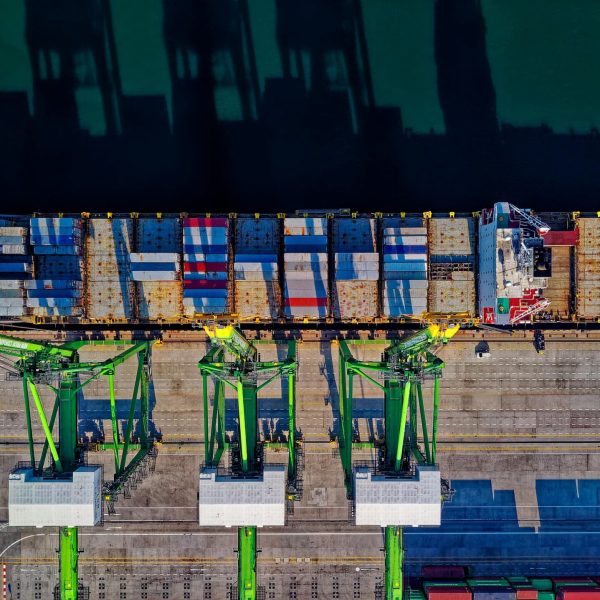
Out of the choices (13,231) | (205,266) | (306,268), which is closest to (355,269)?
(306,268)

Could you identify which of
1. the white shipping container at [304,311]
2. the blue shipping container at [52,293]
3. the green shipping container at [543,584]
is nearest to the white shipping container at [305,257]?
the white shipping container at [304,311]

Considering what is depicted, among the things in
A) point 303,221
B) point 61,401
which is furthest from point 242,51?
point 61,401

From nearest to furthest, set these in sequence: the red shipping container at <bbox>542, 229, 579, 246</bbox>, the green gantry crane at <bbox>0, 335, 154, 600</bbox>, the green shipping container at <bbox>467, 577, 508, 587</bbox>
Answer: the green gantry crane at <bbox>0, 335, 154, 600</bbox>, the red shipping container at <bbox>542, 229, 579, 246</bbox>, the green shipping container at <bbox>467, 577, 508, 587</bbox>

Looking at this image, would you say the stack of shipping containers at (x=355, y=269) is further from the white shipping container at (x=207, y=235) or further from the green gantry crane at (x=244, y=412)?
the white shipping container at (x=207, y=235)

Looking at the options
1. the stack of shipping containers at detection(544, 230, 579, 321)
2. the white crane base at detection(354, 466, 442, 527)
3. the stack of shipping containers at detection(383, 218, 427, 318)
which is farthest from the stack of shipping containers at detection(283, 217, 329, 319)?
the stack of shipping containers at detection(544, 230, 579, 321)

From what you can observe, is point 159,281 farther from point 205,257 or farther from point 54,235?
point 54,235

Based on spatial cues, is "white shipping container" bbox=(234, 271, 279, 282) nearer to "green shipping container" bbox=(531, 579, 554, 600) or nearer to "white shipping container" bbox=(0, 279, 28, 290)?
"white shipping container" bbox=(0, 279, 28, 290)
